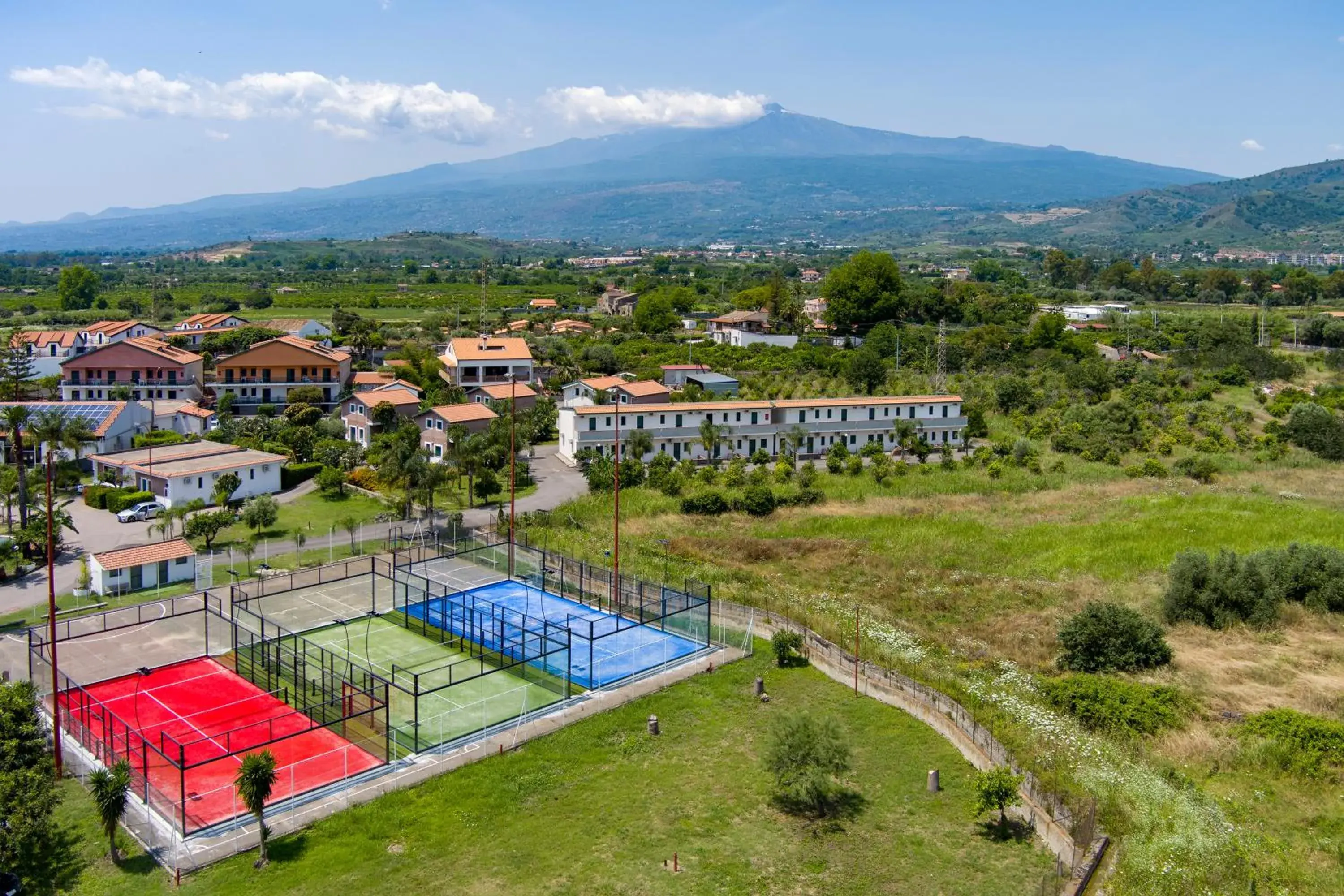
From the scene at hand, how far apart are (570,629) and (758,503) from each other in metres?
15.2

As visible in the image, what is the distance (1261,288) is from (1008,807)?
115225 millimetres

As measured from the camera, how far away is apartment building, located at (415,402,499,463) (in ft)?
150

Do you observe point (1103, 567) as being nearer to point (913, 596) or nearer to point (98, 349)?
point (913, 596)

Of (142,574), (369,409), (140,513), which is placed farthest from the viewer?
(369,409)

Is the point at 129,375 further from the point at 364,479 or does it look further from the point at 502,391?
the point at 364,479

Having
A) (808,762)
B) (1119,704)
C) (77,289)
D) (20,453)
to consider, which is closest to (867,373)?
(1119,704)

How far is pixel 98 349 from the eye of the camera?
5303 cm

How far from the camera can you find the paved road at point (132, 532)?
28.0 metres

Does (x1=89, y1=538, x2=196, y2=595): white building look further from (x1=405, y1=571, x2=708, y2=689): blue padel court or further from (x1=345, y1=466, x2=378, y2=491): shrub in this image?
(x1=345, y1=466, x2=378, y2=491): shrub

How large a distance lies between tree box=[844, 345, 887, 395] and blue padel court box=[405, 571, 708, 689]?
37249mm

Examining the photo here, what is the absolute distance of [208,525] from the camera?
3194 centimetres

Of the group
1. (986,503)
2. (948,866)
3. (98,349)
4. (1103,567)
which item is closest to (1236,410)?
(986,503)

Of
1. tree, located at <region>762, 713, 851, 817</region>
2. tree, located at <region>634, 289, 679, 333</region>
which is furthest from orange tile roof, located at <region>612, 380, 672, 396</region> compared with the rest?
tree, located at <region>762, 713, 851, 817</region>

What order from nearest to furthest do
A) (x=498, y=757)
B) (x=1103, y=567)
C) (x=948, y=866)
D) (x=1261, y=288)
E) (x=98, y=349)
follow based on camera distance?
1. (x=948, y=866)
2. (x=498, y=757)
3. (x=1103, y=567)
4. (x=98, y=349)
5. (x=1261, y=288)
